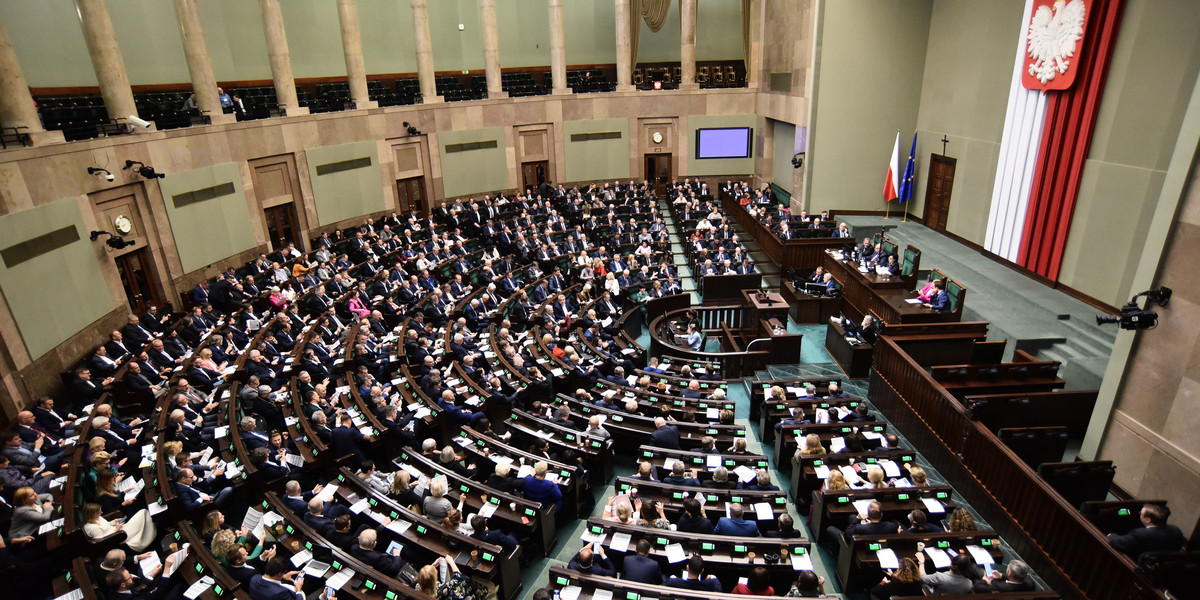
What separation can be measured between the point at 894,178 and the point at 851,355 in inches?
348

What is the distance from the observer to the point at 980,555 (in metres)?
5.87

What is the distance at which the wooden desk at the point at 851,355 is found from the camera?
1084cm

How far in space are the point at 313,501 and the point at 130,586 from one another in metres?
1.56

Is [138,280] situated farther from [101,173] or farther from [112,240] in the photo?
[101,173]

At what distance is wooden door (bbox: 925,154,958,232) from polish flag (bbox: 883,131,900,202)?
0.80 m

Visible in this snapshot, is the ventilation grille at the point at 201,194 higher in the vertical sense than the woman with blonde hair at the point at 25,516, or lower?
higher

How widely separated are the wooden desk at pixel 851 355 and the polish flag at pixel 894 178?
798 centimetres

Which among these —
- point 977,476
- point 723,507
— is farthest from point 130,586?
point 977,476

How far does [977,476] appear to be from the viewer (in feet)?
24.8

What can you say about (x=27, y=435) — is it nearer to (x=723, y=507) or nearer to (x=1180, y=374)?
(x=723, y=507)

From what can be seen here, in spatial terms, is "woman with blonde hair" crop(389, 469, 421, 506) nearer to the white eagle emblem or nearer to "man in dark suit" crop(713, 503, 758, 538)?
"man in dark suit" crop(713, 503, 758, 538)

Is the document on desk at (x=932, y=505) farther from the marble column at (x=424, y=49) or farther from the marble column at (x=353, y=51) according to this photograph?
the marble column at (x=424, y=49)

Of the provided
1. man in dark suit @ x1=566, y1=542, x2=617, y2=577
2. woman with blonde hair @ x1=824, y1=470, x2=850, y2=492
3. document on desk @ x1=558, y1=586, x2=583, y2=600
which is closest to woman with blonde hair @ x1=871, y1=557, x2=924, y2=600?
woman with blonde hair @ x1=824, y1=470, x2=850, y2=492

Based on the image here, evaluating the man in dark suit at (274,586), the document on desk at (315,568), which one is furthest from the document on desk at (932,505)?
the man in dark suit at (274,586)
